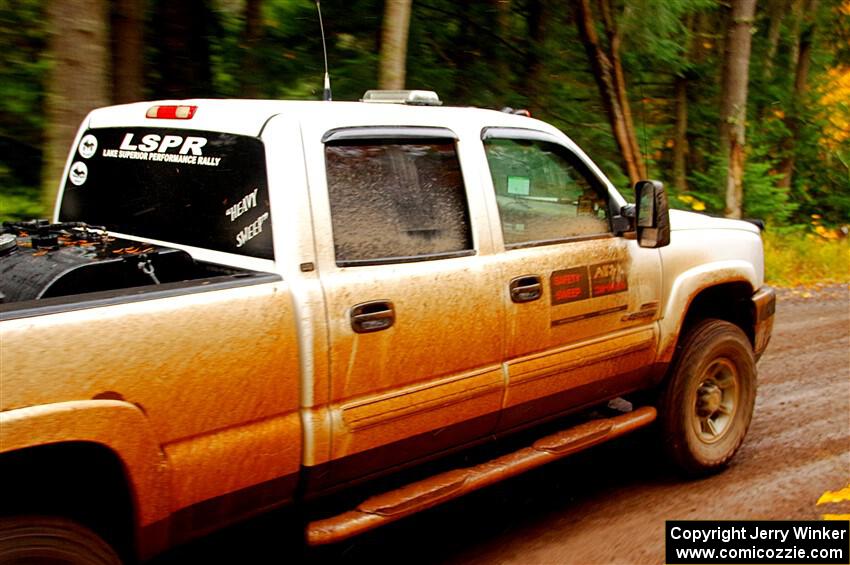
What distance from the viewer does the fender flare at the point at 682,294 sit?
450 centimetres

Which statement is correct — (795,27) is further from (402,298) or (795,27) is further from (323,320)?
(323,320)

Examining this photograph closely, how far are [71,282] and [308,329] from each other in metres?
0.90

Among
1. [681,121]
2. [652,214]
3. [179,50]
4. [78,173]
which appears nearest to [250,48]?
[179,50]

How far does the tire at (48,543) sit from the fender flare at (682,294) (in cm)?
312

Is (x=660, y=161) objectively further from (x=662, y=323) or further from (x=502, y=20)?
(x=662, y=323)

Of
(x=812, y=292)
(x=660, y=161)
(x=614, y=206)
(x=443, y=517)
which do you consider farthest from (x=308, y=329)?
(x=660, y=161)

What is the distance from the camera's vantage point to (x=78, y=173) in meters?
4.05

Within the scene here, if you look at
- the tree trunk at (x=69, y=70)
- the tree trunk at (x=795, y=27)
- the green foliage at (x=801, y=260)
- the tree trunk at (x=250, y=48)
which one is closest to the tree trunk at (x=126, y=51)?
the tree trunk at (x=69, y=70)

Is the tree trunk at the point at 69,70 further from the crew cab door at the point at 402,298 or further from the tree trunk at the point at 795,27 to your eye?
the tree trunk at the point at 795,27

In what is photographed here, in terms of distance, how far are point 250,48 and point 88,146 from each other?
17.1 feet

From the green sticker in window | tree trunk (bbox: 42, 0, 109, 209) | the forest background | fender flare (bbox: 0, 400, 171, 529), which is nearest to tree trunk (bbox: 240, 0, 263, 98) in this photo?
the forest background

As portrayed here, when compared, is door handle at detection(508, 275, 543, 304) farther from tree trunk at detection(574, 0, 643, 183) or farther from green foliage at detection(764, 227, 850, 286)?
green foliage at detection(764, 227, 850, 286)

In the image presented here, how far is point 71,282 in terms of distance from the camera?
9.77 ft

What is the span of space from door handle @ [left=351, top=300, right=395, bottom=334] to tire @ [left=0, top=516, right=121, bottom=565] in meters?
1.15
